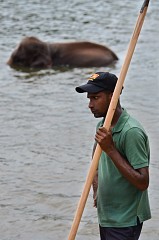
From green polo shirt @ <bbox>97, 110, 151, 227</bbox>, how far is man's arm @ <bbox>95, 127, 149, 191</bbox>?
34 millimetres

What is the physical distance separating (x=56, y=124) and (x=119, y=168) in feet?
20.2

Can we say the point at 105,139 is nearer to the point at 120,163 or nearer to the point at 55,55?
the point at 120,163

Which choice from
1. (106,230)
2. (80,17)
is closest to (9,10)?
(80,17)

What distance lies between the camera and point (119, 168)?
14.8 feet

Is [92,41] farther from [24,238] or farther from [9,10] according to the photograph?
[24,238]

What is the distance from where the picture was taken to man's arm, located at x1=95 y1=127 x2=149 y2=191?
4.48 m

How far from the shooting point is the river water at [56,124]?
7445mm

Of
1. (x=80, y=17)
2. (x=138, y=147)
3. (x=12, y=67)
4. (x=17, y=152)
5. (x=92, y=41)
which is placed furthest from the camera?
(x=80, y=17)

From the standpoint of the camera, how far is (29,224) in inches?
286

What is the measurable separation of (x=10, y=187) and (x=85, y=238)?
150 cm

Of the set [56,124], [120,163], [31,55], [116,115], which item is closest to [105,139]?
[120,163]

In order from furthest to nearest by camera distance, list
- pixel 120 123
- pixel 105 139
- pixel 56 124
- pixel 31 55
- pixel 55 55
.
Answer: pixel 55 55, pixel 31 55, pixel 56 124, pixel 120 123, pixel 105 139

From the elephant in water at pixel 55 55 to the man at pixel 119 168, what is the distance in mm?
10017

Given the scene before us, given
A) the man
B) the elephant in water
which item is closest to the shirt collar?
the man
